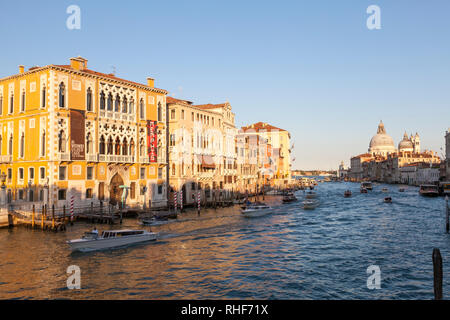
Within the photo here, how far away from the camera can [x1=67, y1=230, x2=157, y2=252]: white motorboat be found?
72.7 ft

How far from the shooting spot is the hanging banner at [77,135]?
34831 millimetres

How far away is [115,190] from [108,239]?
679 inches

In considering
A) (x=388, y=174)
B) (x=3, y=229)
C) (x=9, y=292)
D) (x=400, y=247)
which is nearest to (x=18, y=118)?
(x=3, y=229)

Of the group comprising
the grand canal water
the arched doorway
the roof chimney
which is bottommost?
the grand canal water

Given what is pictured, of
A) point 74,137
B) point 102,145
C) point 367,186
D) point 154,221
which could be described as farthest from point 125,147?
point 367,186

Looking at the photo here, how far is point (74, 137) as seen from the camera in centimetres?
3506

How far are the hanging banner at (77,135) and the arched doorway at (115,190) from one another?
4.92 m

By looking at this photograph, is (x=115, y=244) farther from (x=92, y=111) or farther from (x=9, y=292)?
(x=92, y=111)

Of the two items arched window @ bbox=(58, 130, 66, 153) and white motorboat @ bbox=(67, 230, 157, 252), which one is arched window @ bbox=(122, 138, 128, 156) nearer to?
arched window @ bbox=(58, 130, 66, 153)

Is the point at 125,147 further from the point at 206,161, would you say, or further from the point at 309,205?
the point at 309,205

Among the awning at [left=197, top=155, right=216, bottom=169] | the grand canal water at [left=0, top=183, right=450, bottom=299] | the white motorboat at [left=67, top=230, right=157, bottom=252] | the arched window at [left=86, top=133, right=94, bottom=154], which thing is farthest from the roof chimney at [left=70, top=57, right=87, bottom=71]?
the white motorboat at [left=67, top=230, right=157, bottom=252]

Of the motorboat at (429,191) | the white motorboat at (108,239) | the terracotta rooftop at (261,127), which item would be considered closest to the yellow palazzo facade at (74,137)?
the white motorboat at (108,239)
